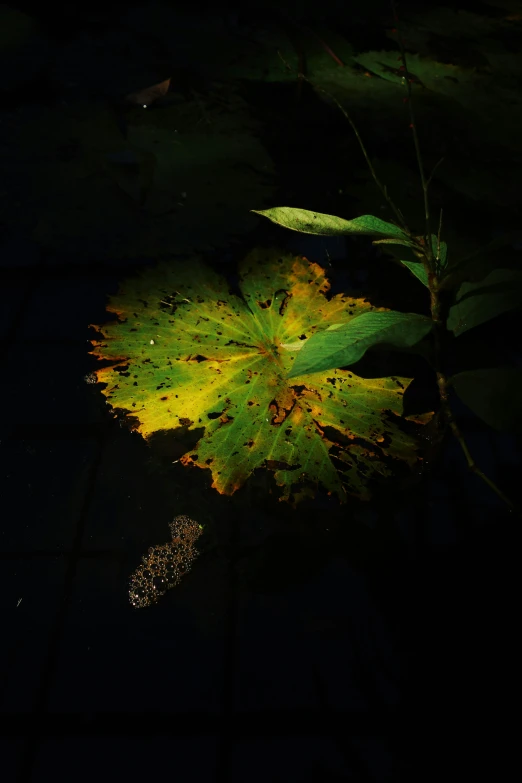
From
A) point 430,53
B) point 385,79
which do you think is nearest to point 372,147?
point 385,79

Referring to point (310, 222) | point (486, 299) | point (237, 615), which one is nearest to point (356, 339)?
point (310, 222)

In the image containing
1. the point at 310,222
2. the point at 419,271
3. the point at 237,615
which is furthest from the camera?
the point at 419,271

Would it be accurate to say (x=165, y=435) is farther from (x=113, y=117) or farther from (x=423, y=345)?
(x=113, y=117)

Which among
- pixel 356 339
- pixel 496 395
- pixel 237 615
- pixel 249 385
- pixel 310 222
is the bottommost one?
pixel 237 615

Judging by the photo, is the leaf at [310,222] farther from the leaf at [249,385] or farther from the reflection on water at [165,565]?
the reflection on water at [165,565]

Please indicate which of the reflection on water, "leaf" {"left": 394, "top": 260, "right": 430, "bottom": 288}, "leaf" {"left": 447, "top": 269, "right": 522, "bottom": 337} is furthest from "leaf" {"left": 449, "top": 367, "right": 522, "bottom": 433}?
the reflection on water

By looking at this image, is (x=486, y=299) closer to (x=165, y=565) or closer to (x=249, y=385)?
(x=249, y=385)
